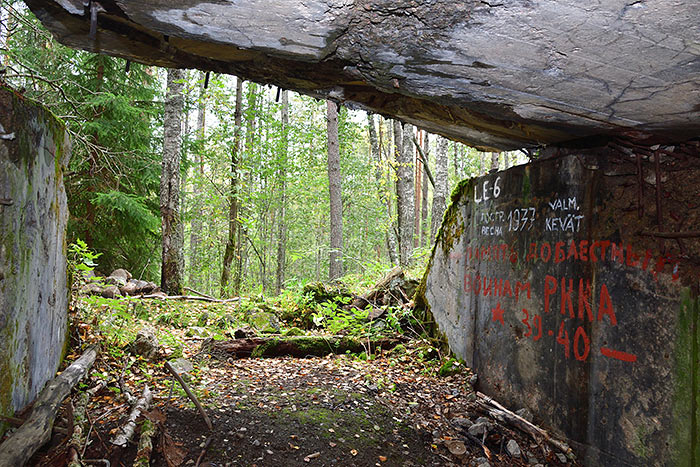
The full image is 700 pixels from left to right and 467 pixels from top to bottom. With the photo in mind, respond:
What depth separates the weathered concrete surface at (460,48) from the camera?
211 cm

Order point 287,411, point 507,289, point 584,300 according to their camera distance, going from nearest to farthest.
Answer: point 584,300 → point 287,411 → point 507,289

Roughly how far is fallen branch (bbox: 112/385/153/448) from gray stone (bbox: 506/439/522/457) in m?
3.09

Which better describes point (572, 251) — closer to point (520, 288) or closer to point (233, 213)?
point (520, 288)

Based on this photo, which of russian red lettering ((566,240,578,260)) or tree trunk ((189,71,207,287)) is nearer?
russian red lettering ((566,240,578,260))

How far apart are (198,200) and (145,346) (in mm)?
10452

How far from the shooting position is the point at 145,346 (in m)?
4.89

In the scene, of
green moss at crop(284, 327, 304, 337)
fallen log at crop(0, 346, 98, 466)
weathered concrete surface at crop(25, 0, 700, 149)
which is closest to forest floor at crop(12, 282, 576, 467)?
fallen log at crop(0, 346, 98, 466)

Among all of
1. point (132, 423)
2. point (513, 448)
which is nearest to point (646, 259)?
point (513, 448)

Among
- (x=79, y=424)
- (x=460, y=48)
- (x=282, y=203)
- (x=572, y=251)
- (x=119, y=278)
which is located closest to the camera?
(x=460, y=48)

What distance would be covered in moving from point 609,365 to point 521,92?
2162 millimetres

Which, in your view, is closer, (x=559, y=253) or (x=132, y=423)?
(x=132, y=423)

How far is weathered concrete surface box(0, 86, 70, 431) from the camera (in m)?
2.79

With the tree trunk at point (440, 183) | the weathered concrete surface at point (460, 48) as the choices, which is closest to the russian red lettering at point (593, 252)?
the weathered concrete surface at point (460, 48)

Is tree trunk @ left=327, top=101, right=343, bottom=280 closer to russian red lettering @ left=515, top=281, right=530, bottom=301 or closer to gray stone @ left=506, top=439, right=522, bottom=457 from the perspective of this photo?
Result: russian red lettering @ left=515, top=281, right=530, bottom=301
